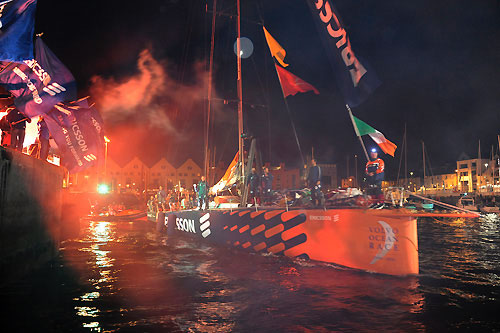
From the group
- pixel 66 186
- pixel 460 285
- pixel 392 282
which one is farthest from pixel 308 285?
pixel 66 186

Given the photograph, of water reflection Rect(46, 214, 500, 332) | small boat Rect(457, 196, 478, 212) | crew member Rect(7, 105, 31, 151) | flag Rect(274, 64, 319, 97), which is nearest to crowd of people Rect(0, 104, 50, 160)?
crew member Rect(7, 105, 31, 151)

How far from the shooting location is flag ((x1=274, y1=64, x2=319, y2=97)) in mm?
11164

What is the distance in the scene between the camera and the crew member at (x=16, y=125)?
1050cm

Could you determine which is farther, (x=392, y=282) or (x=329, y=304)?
(x=392, y=282)

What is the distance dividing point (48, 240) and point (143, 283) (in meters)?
4.06

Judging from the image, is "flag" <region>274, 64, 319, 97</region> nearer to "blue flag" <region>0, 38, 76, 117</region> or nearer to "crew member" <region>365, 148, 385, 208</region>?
"crew member" <region>365, 148, 385, 208</region>

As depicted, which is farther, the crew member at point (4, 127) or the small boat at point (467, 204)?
the small boat at point (467, 204)

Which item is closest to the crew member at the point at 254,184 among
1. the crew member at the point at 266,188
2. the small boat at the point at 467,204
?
the crew member at the point at 266,188

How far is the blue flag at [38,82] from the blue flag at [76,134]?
1.73 m

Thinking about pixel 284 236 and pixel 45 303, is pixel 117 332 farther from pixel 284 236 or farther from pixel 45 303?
pixel 284 236

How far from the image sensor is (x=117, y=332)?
4363mm

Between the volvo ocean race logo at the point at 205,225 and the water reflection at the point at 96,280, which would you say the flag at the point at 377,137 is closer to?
the water reflection at the point at 96,280

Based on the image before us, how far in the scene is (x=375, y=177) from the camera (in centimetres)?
917

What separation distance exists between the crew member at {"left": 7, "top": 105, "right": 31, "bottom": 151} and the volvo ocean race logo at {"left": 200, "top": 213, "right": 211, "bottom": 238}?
22.0ft
